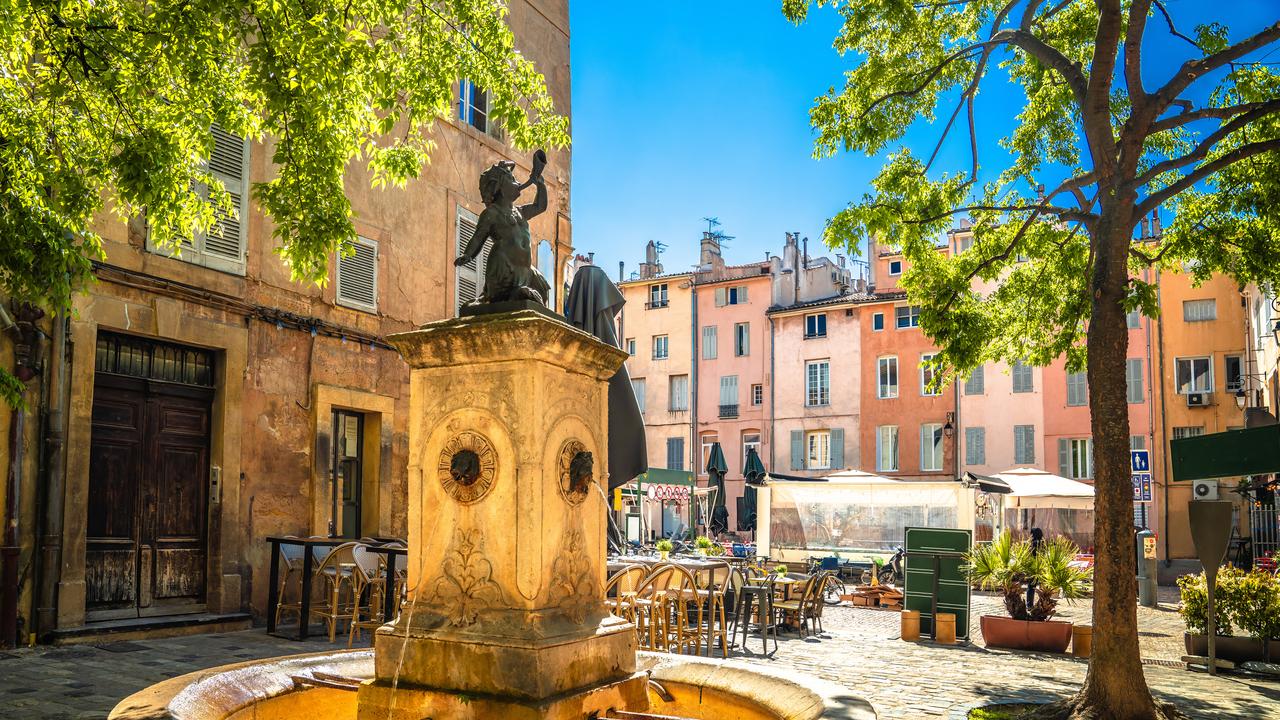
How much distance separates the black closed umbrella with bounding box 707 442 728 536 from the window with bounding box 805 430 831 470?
10.2 m

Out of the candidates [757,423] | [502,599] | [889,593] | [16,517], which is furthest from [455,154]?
[757,423]

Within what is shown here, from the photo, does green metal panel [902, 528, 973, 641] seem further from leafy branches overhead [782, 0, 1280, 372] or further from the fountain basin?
the fountain basin

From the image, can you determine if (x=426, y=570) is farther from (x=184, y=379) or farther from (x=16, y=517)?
(x=184, y=379)

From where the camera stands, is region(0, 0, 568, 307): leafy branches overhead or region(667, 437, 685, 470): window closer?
region(0, 0, 568, 307): leafy branches overhead

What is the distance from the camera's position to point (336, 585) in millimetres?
10281

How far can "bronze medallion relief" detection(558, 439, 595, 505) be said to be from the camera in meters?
4.53

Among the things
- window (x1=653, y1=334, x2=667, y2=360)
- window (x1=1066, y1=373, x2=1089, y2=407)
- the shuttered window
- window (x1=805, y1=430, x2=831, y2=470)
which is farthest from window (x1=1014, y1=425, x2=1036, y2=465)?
the shuttered window

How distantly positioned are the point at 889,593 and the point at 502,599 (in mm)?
15650

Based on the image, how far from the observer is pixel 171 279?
1104 cm

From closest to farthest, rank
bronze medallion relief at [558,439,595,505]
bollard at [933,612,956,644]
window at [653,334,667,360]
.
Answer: bronze medallion relief at [558,439,595,505] → bollard at [933,612,956,644] → window at [653,334,667,360]

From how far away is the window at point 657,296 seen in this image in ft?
152

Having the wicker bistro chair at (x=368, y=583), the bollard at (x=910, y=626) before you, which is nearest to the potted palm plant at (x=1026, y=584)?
the bollard at (x=910, y=626)

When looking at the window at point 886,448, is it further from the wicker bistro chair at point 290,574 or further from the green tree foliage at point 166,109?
the green tree foliage at point 166,109

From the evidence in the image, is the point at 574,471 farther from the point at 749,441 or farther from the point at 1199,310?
the point at 749,441
